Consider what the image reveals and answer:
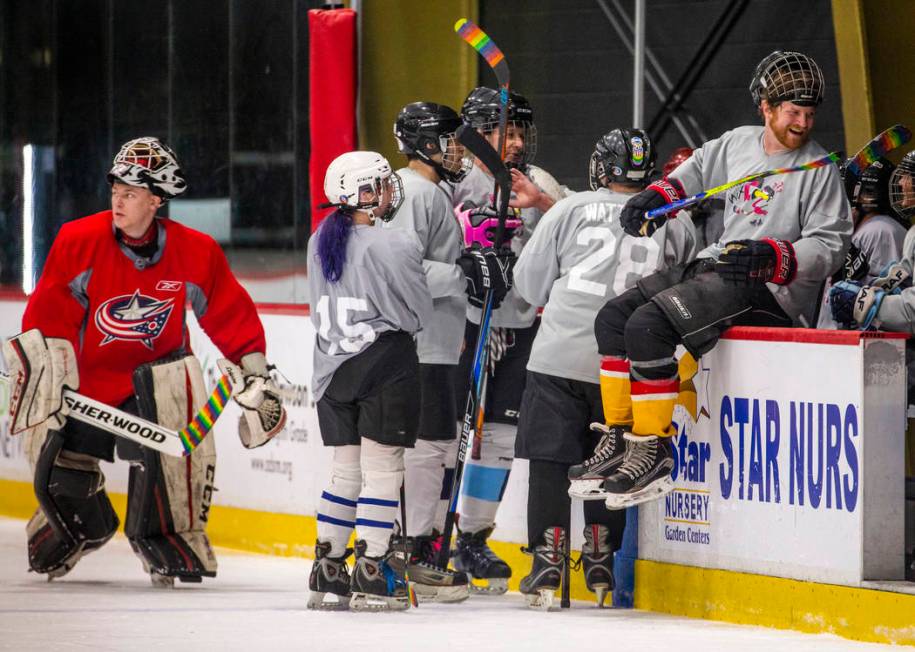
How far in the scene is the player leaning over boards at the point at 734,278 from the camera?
466 centimetres

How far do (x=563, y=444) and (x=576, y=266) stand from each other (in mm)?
507

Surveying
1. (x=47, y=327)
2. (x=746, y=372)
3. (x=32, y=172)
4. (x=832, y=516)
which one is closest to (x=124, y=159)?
(x=47, y=327)

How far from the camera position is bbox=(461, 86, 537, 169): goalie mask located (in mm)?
5582

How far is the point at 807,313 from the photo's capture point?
4934mm

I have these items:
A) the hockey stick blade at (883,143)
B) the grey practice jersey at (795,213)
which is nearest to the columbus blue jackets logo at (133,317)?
the grey practice jersey at (795,213)

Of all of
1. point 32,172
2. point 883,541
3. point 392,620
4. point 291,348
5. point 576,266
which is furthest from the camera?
point 32,172

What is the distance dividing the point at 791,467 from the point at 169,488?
208cm

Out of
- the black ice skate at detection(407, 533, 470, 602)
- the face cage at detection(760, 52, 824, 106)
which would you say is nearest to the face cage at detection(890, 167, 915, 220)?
the face cage at detection(760, 52, 824, 106)

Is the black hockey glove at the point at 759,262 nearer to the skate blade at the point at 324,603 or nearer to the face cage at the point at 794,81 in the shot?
the face cage at the point at 794,81

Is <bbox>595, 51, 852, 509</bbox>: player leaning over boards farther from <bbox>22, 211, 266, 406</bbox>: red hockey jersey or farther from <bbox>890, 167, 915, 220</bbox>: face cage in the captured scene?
<bbox>22, 211, 266, 406</bbox>: red hockey jersey

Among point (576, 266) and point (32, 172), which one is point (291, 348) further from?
point (32, 172)

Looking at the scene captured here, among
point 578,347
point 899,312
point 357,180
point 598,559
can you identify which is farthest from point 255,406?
point 899,312

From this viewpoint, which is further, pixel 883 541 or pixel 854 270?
pixel 854 270

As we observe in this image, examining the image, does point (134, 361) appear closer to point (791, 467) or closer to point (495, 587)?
point (495, 587)
